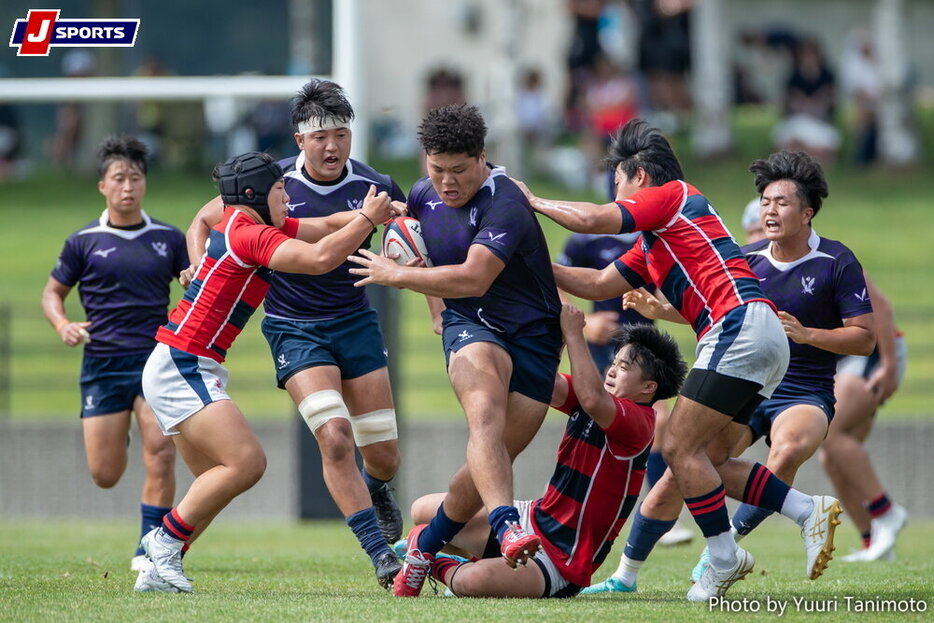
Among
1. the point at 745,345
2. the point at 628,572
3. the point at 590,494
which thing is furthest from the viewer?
the point at 628,572

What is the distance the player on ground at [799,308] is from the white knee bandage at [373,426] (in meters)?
1.41

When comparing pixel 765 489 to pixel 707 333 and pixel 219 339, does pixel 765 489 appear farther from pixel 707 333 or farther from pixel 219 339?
pixel 219 339

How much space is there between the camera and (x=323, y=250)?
657cm

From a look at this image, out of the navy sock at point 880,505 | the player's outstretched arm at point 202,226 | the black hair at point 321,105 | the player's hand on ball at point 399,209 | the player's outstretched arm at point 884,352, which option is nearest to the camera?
the player's hand on ball at point 399,209

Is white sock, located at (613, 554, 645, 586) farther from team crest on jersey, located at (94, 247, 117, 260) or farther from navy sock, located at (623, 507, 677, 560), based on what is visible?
team crest on jersey, located at (94, 247, 117, 260)

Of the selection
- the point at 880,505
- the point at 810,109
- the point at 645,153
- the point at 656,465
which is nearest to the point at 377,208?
the point at 645,153

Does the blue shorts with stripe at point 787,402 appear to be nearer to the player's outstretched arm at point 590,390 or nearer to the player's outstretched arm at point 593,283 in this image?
the player's outstretched arm at point 593,283

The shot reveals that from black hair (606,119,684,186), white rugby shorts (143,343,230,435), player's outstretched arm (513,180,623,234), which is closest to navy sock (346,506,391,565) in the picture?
white rugby shorts (143,343,230,435)

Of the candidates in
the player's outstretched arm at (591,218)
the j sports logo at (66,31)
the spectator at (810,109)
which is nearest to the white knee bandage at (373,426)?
the player's outstretched arm at (591,218)

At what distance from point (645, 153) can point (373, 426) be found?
2.07 metres

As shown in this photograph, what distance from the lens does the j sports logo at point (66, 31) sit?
982cm

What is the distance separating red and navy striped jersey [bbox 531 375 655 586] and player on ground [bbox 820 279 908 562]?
A: 3.28 meters

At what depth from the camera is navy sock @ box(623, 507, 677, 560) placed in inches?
281

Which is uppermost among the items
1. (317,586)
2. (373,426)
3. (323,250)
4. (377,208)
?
(377,208)
